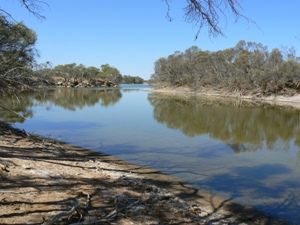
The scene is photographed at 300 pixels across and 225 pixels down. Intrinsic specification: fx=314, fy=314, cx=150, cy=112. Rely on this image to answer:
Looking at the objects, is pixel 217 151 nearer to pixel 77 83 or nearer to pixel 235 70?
pixel 235 70

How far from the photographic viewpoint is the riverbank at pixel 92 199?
390 centimetres

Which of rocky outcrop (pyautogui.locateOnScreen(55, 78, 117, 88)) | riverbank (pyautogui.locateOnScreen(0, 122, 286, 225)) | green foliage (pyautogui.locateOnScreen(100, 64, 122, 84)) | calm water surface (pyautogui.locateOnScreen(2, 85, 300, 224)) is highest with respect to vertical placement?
green foliage (pyautogui.locateOnScreen(100, 64, 122, 84))

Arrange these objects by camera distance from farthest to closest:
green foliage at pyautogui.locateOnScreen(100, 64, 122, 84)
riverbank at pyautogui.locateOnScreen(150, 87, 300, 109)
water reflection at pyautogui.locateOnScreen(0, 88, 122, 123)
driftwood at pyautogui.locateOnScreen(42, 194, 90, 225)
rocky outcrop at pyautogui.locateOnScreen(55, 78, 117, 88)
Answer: green foliage at pyautogui.locateOnScreen(100, 64, 122, 84) → rocky outcrop at pyautogui.locateOnScreen(55, 78, 117, 88) → riverbank at pyautogui.locateOnScreen(150, 87, 300, 109) → water reflection at pyautogui.locateOnScreen(0, 88, 122, 123) → driftwood at pyautogui.locateOnScreen(42, 194, 90, 225)

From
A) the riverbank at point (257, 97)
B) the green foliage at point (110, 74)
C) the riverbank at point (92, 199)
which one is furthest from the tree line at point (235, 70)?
the green foliage at point (110, 74)

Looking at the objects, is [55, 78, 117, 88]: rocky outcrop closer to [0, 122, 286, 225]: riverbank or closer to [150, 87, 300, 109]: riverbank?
[150, 87, 300, 109]: riverbank

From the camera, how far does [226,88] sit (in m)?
55.5

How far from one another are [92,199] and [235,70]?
51.7 m

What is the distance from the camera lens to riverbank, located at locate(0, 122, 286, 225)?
3.90 meters

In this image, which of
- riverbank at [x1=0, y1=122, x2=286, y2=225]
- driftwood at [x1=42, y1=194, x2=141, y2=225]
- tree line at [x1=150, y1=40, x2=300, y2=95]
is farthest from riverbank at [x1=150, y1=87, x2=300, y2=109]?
driftwood at [x1=42, y1=194, x2=141, y2=225]

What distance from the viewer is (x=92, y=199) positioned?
15.2ft

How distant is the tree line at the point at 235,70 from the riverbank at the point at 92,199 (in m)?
41.9

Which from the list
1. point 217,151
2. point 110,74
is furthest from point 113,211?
point 110,74

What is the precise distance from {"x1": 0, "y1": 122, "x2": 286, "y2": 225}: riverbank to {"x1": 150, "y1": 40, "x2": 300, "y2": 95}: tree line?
41.9 meters

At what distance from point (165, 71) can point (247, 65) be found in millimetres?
27710
